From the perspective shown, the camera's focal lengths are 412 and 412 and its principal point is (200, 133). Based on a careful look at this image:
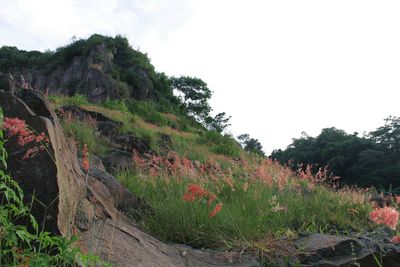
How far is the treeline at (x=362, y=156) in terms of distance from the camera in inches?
1177

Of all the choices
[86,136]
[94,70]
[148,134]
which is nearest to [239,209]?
[86,136]

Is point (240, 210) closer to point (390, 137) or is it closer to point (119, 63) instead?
point (119, 63)

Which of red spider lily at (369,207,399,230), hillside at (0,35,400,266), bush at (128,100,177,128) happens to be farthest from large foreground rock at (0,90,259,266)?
bush at (128,100,177,128)

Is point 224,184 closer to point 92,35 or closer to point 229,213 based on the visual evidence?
point 229,213

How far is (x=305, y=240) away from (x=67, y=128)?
6.47 m

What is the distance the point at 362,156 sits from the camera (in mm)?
32250

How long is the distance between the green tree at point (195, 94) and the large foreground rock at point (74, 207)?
40.6 metres

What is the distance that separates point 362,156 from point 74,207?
107 feet

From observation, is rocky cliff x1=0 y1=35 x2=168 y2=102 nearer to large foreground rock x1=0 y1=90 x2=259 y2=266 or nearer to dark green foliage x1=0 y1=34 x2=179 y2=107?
dark green foliage x1=0 y1=34 x2=179 y2=107

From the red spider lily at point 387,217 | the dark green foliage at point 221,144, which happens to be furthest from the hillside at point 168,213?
the dark green foliage at point 221,144

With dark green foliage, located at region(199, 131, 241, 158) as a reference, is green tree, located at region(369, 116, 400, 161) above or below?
above

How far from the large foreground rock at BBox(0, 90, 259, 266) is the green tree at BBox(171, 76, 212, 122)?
4057 centimetres

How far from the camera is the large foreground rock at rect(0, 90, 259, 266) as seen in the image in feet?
7.97

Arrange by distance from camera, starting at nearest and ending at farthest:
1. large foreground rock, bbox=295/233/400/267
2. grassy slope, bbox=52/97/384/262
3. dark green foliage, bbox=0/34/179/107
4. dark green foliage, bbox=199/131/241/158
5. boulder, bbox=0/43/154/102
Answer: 1. large foreground rock, bbox=295/233/400/267
2. grassy slope, bbox=52/97/384/262
3. dark green foliage, bbox=199/131/241/158
4. boulder, bbox=0/43/154/102
5. dark green foliage, bbox=0/34/179/107
